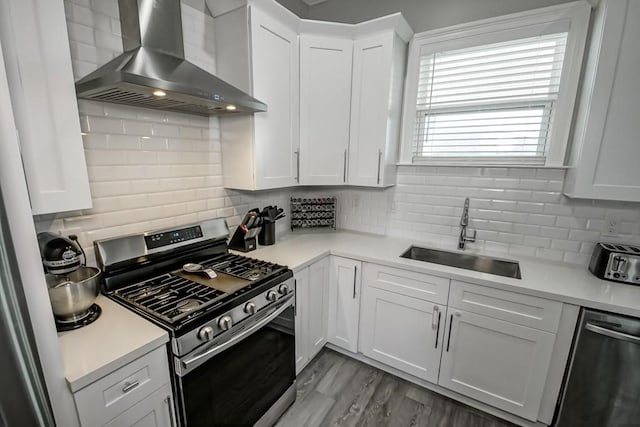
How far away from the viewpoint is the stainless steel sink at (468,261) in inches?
79.4

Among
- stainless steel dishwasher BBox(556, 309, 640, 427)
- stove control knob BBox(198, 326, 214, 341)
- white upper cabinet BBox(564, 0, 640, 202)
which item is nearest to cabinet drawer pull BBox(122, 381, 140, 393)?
stove control knob BBox(198, 326, 214, 341)

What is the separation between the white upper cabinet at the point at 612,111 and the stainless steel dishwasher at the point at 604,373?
2.32 feet

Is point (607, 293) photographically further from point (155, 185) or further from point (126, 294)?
point (155, 185)

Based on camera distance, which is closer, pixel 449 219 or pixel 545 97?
pixel 545 97

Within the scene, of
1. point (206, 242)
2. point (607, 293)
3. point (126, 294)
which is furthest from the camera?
point (206, 242)

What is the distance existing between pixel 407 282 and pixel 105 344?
63.1 inches

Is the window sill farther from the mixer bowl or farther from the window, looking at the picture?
the mixer bowl

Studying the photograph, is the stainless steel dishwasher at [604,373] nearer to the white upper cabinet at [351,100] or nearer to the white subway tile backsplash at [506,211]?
the white subway tile backsplash at [506,211]

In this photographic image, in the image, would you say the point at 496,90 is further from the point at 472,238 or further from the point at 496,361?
the point at 496,361

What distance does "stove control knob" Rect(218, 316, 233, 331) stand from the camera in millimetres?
1239

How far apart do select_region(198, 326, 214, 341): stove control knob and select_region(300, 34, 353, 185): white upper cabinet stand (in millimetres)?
1339

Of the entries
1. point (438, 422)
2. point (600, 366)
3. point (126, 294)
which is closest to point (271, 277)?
point (126, 294)

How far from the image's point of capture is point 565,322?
4.93ft

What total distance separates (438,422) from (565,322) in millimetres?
943
